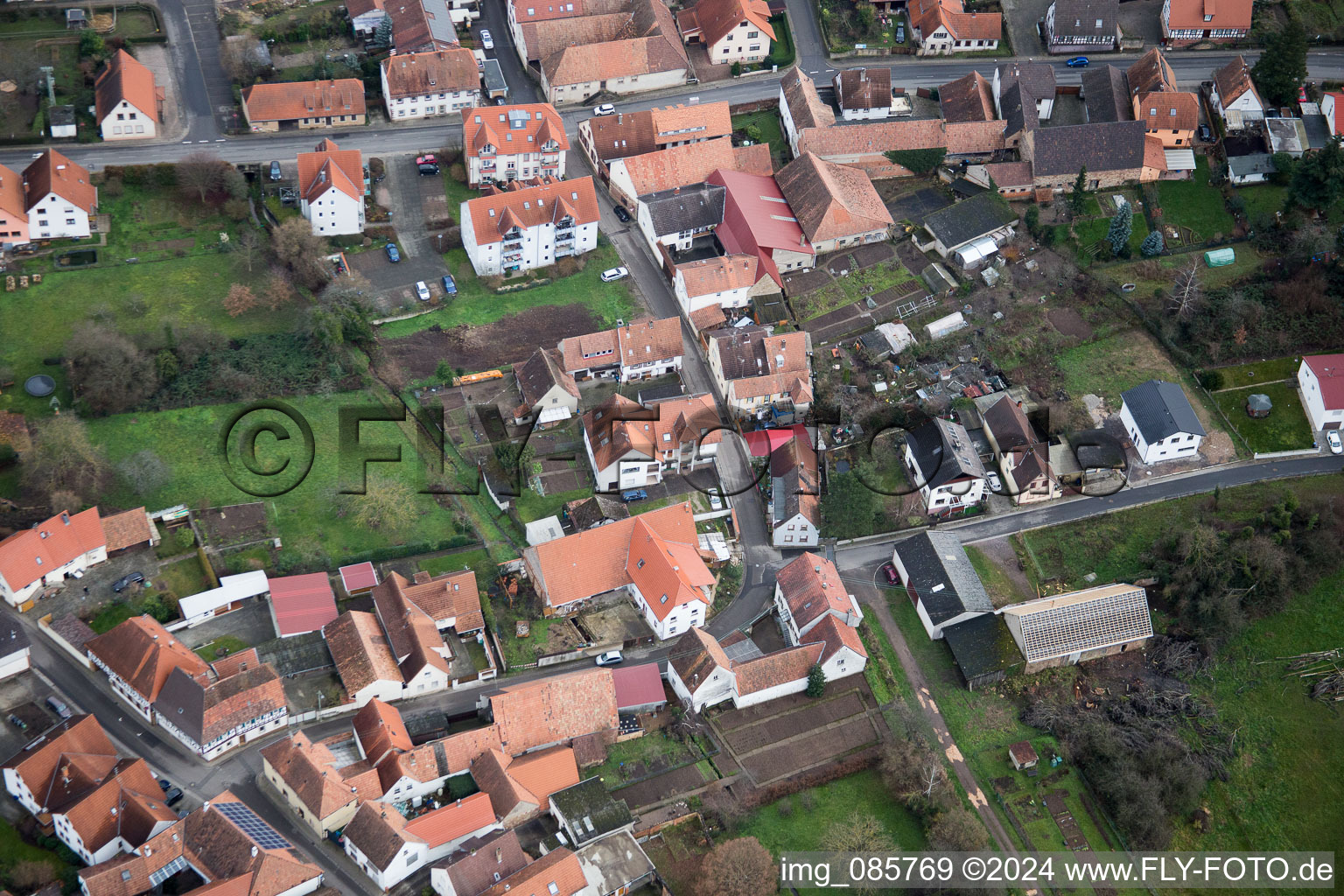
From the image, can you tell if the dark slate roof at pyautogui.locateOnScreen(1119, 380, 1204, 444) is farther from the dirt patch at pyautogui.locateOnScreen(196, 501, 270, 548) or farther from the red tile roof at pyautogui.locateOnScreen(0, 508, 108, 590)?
the red tile roof at pyautogui.locateOnScreen(0, 508, 108, 590)

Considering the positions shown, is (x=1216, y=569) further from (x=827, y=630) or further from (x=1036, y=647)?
(x=827, y=630)

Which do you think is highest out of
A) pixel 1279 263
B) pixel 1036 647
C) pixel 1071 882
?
pixel 1279 263

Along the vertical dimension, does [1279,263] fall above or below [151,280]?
below

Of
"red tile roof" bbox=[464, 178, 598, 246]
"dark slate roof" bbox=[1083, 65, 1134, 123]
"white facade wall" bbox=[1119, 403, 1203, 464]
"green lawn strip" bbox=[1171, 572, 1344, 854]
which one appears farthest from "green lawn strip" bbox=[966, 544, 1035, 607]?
"dark slate roof" bbox=[1083, 65, 1134, 123]

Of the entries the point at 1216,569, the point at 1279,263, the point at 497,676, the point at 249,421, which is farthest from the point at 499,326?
the point at 1279,263

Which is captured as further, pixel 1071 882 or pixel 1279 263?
pixel 1279 263

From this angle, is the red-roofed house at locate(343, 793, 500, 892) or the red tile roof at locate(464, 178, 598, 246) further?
the red tile roof at locate(464, 178, 598, 246)

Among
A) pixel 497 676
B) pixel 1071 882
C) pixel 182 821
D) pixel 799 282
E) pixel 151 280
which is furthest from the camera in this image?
pixel 799 282

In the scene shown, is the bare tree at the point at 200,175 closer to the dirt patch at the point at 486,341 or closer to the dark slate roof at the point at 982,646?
the dirt patch at the point at 486,341

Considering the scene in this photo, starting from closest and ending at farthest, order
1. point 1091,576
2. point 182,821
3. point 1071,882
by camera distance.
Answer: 1. point 182,821
2. point 1071,882
3. point 1091,576
